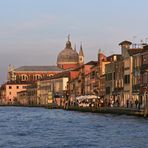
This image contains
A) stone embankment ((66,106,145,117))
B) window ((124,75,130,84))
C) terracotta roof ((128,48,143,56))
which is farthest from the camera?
window ((124,75,130,84))

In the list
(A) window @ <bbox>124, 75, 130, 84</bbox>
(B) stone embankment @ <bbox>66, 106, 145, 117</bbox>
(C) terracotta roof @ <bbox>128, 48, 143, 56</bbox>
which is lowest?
(B) stone embankment @ <bbox>66, 106, 145, 117</bbox>

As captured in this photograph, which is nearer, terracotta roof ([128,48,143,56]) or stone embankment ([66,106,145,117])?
stone embankment ([66,106,145,117])

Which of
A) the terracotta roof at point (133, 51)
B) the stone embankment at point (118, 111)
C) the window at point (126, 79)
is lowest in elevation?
the stone embankment at point (118, 111)

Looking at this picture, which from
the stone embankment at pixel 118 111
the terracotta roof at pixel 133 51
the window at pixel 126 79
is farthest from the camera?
the window at pixel 126 79

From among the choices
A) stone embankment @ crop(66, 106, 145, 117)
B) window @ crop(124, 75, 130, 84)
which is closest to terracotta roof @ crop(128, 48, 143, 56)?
window @ crop(124, 75, 130, 84)

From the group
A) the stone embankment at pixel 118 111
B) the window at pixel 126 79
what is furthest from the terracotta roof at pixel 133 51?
the stone embankment at pixel 118 111

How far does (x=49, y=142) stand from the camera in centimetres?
3722

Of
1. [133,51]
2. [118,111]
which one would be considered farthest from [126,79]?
[118,111]

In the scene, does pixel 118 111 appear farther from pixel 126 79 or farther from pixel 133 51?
pixel 133 51

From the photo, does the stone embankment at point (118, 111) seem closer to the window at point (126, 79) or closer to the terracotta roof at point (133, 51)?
the window at point (126, 79)

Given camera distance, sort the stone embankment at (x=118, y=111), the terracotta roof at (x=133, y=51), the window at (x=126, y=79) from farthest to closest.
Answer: the window at (x=126, y=79) < the terracotta roof at (x=133, y=51) < the stone embankment at (x=118, y=111)

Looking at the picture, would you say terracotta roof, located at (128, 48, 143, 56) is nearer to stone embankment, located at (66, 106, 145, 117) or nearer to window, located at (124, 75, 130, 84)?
window, located at (124, 75, 130, 84)

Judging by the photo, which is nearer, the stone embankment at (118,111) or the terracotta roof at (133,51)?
the stone embankment at (118,111)

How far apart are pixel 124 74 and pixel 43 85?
91684mm
